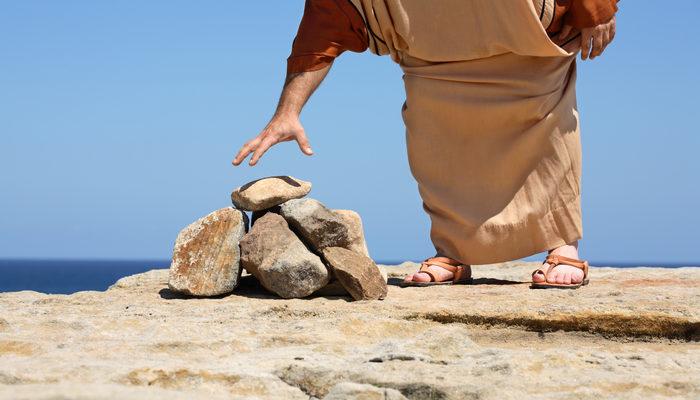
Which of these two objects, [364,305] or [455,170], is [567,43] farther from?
[364,305]

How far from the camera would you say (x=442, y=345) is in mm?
2744

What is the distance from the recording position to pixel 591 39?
4.28 meters

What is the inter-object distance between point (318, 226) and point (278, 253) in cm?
22

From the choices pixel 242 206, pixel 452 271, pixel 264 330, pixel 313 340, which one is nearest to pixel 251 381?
pixel 313 340

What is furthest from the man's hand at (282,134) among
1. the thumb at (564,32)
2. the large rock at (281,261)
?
the thumb at (564,32)

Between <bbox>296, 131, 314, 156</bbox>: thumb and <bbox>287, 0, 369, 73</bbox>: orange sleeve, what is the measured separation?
330 millimetres

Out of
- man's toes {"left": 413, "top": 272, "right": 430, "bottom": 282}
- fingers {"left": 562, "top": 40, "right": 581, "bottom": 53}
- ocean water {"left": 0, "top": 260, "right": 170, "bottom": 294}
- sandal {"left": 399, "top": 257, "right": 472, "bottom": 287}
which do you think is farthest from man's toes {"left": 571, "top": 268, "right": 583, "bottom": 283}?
ocean water {"left": 0, "top": 260, "right": 170, "bottom": 294}

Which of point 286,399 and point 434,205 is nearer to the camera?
point 286,399

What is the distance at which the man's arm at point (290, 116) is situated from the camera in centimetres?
422

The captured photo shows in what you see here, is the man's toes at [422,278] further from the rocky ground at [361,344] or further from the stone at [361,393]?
the stone at [361,393]

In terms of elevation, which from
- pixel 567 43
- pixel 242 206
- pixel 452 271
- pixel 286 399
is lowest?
pixel 286 399

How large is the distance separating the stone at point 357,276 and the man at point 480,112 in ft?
1.82

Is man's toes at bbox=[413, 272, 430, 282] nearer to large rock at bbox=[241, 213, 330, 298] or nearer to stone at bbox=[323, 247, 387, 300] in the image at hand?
stone at bbox=[323, 247, 387, 300]

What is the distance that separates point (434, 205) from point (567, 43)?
104cm
